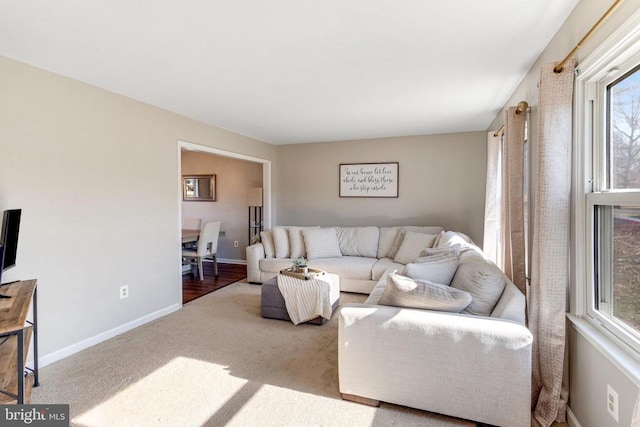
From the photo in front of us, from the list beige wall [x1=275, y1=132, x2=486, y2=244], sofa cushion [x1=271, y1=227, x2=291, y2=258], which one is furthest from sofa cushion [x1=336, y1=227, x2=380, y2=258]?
sofa cushion [x1=271, y1=227, x2=291, y2=258]

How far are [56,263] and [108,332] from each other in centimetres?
83

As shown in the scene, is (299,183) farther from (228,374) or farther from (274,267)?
(228,374)

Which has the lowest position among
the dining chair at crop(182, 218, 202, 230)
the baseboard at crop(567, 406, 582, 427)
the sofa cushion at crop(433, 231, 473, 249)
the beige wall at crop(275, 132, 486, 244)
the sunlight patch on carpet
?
the sunlight patch on carpet

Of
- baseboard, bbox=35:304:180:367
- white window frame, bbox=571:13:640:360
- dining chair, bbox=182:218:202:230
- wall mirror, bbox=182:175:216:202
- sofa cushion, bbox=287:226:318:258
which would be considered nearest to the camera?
white window frame, bbox=571:13:640:360

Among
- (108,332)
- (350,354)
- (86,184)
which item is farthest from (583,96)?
(108,332)

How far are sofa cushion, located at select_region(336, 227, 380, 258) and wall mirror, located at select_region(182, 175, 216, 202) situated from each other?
3001mm

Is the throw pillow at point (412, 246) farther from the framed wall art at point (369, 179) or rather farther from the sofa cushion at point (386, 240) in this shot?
the framed wall art at point (369, 179)

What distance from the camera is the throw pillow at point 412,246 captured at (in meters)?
4.30

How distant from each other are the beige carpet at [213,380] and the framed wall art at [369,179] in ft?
8.63

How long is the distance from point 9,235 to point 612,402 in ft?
11.1

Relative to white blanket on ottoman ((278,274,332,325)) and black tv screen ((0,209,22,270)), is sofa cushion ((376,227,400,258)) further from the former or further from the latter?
black tv screen ((0,209,22,270))

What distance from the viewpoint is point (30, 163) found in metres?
2.39

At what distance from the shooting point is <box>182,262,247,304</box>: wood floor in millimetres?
4400

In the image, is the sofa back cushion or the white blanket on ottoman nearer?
the white blanket on ottoman
